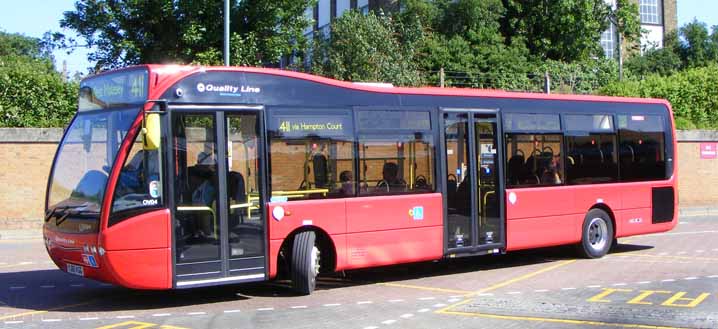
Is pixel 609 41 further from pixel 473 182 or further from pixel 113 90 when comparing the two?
pixel 113 90

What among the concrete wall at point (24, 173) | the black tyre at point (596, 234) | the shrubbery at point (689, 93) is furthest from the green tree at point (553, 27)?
the black tyre at point (596, 234)

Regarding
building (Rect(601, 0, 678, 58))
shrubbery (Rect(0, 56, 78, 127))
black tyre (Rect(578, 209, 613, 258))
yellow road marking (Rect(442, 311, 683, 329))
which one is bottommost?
yellow road marking (Rect(442, 311, 683, 329))

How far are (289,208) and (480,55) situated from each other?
2489 cm

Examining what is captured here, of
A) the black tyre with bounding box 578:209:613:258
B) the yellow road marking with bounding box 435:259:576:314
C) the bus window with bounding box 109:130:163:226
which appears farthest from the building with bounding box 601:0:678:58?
the bus window with bounding box 109:130:163:226

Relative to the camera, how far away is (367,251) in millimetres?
10977

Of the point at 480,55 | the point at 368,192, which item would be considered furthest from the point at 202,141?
the point at 480,55

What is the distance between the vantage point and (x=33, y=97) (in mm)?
21328

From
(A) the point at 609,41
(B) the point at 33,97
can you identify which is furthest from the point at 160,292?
(A) the point at 609,41

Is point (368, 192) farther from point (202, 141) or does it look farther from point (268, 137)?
point (202, 141)

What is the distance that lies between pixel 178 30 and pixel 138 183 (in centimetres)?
1833

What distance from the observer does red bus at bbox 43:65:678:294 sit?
9.21 meters

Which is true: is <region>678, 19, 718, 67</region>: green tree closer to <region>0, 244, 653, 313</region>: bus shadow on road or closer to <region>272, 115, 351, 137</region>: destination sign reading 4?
<region>0, 244, 653, 313</region>: bus shadow on road

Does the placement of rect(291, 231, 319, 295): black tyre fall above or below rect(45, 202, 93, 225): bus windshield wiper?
below

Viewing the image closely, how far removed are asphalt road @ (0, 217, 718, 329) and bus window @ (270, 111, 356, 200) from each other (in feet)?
4.68
